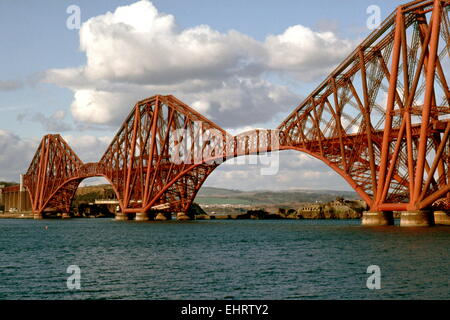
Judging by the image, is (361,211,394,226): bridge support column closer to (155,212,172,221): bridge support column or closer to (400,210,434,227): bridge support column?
(400,210,434,227): bridge support column

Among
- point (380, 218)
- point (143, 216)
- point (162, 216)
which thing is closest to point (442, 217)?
point (380, 218)

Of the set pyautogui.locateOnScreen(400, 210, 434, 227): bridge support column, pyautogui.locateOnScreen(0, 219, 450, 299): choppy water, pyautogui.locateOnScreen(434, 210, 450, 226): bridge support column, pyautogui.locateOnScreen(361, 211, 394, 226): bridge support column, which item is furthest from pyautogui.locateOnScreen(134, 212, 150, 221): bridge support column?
pyautogui.locateOnScreen(400, 210, 434, 227): bridge support column

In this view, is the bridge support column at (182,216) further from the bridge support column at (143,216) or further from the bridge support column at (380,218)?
the bridge support column at (380,218)

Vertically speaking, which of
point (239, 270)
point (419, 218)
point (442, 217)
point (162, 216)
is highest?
point (419, 218)

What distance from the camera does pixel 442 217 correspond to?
76812 millimetres

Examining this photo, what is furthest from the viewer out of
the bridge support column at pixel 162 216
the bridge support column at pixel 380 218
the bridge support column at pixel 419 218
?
the bridge support column at pixel 162 216

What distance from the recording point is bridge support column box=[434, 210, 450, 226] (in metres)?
76.1

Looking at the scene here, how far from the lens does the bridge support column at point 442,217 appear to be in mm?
76062

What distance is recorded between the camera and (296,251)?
47.4 meters

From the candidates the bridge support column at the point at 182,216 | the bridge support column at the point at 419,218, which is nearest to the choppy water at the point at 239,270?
the bridge support column at the point at 419,218

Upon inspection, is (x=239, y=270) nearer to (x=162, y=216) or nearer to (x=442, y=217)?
(x=442, y=217)
